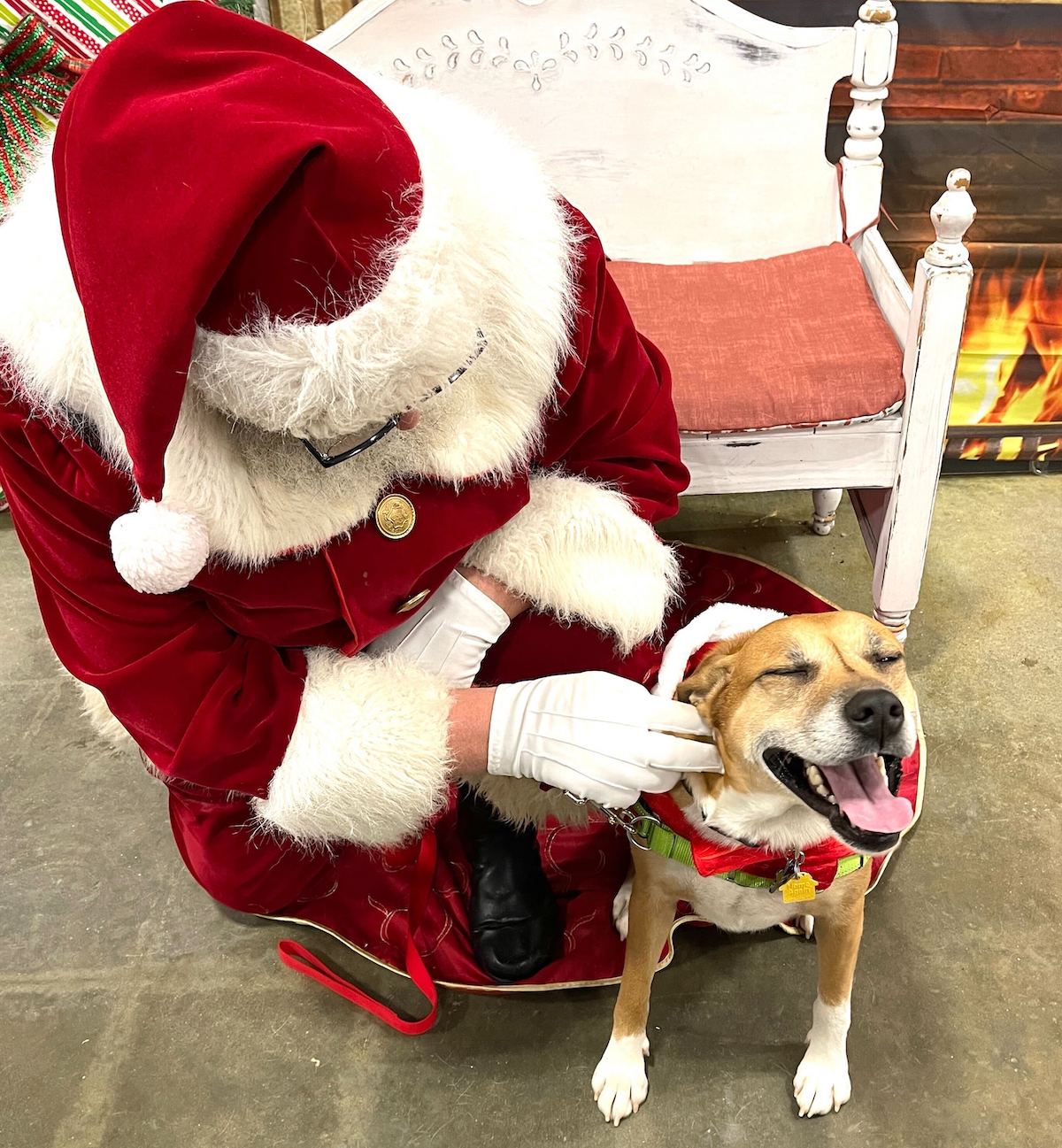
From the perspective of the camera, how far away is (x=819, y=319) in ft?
5.42

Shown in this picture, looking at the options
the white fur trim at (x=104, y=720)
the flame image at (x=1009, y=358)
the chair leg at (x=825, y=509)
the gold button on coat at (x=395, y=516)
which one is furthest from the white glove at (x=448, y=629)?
the flame image at (x=1009, y=358)

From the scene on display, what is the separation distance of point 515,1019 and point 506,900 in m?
0.16

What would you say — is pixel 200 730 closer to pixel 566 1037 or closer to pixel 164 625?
pixel 164 625

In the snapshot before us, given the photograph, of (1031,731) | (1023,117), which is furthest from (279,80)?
(1023,117)

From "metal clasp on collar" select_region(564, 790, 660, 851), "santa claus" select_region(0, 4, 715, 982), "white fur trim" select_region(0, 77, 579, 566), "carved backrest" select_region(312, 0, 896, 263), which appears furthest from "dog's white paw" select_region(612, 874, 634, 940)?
"carved backrest" select_region(312, 0, 896, 263)

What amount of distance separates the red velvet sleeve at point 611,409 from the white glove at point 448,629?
0.68ft

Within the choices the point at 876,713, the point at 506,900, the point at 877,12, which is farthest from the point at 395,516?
the point at 877,12

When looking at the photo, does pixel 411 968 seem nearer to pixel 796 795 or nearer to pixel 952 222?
pixel 796 795

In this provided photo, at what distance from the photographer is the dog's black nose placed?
2.99 feet

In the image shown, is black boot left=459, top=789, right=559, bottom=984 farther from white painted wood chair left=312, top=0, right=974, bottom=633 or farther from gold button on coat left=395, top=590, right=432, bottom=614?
white painted wood chair left=312, top=0, right=974, bottom=633

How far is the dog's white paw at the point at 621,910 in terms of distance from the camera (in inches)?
53.7

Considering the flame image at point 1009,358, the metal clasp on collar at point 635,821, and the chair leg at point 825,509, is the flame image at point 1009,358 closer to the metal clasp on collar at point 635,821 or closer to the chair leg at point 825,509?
the chair leg at point 825,509

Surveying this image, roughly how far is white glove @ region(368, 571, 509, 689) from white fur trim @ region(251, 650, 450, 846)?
0.16ft

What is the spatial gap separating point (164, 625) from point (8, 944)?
2.48 feet
